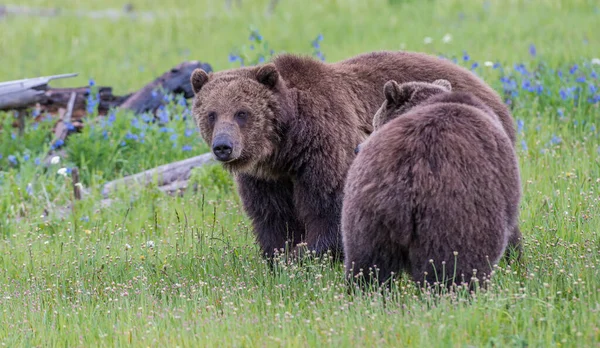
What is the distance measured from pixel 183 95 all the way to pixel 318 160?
4842 millimetres

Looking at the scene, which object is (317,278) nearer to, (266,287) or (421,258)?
(266,287)

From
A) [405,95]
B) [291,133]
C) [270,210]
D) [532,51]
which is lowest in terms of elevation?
[270,210]

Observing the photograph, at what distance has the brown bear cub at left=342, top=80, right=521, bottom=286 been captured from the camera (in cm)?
492

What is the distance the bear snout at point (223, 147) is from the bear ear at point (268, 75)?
636 mm

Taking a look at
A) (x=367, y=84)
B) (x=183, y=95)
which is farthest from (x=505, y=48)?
(x=367, y=84)

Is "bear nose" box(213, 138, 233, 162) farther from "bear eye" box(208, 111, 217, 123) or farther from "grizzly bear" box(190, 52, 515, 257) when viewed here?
"bear eye" box(208, 111, 217, 123)

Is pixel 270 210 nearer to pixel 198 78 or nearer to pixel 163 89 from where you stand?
pixel 198 78

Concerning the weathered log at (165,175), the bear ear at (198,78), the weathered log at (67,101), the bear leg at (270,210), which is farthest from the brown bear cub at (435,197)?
the weathered log at (67,101)

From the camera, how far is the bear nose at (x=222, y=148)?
6.73 meters

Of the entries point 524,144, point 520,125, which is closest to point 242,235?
point 524,144

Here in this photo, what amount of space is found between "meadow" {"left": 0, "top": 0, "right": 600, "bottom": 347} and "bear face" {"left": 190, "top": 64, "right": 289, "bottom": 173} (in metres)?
0.88

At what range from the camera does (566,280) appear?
5.58m

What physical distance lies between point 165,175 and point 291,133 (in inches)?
117

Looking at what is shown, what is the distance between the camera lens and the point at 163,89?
11.3 metres
